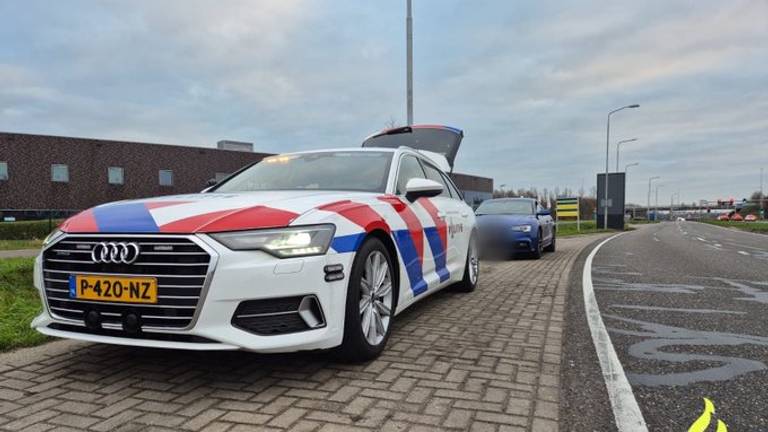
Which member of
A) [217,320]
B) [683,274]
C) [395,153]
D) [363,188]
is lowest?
[683,274]

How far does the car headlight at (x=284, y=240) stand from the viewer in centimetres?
287

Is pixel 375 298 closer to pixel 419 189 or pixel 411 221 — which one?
pixel 411 221

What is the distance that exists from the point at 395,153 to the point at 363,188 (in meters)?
0.78

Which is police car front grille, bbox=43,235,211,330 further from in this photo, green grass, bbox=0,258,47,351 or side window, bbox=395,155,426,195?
side window, bbox=395,155,426,195

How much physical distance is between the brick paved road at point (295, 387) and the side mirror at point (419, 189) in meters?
1.18

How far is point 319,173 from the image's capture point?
4.58m

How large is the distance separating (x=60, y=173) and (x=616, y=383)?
41315 millimetres

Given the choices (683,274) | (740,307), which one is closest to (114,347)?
(740,307)

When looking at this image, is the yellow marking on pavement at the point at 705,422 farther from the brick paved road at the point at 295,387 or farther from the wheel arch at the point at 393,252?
the wheel arch at the point at 393,252

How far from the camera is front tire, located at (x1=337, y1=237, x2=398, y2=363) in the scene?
3.29m

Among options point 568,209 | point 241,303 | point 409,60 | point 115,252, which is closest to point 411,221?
point 241,303

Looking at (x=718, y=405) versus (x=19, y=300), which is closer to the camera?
(x=718, y=405)

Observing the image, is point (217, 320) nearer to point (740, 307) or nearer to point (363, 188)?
point (363, 188)

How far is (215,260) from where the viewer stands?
279cm
